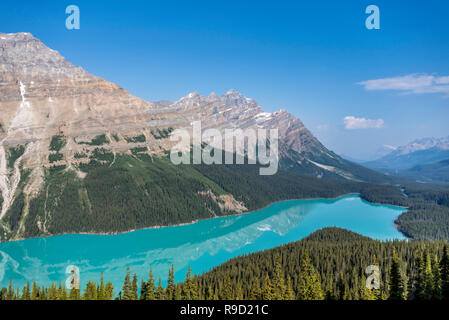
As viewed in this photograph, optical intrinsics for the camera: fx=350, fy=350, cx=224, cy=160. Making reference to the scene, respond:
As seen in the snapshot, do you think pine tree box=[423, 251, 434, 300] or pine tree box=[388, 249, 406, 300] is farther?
pine tree box=[423, 251, 434, 300]

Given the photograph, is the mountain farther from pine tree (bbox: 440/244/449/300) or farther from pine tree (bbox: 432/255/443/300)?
pine tree (bbox: 440/244/449/300)

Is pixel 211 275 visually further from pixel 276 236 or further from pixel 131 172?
pixel 131 172

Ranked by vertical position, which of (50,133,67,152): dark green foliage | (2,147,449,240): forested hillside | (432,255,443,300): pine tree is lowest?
(432,255,443,300): pine tree

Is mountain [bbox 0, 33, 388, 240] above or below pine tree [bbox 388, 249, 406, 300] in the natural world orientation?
above

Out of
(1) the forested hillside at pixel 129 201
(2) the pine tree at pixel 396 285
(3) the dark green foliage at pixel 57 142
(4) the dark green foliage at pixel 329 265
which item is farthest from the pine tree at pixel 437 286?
(3) the dark green foliage at pixel 57 142

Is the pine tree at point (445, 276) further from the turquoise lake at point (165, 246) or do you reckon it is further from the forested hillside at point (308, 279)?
the turquoise lake at point (165, 246)

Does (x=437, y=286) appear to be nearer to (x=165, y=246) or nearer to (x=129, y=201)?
(x=165, y=246)

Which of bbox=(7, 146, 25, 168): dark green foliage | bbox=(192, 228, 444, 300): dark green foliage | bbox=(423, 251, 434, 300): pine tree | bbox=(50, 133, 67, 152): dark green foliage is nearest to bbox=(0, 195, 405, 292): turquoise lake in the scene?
bbox=(192, 228, 444, 300): dark green foliage

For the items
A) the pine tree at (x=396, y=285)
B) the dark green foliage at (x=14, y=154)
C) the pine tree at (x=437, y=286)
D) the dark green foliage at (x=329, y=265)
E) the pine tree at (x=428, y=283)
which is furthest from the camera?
the dark green foliage at (x=14, y=154)
